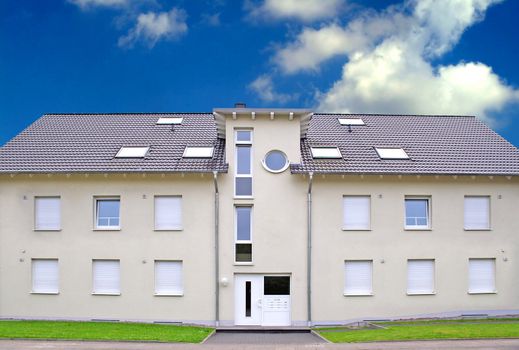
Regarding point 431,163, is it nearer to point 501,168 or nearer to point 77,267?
point 501,168

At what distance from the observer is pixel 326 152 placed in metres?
24.5

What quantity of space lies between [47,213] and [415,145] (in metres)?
16.4

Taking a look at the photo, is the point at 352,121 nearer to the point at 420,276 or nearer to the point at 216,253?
the point at 420,276

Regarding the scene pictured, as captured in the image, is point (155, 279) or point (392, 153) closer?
point (155, 279)

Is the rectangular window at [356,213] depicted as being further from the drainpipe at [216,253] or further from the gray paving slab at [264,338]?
the drainpipe at [216,253]

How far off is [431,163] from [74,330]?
15.6 meters

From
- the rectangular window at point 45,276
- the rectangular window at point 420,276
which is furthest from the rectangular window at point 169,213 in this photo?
the rectangular window at point 420,276

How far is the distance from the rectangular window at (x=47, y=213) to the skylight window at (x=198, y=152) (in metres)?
5.68

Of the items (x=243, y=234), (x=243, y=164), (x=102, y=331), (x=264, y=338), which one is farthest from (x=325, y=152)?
(x=102, y=331)

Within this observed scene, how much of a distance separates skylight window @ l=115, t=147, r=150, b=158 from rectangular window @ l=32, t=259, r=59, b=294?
5168mm

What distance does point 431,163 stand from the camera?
24078 mm

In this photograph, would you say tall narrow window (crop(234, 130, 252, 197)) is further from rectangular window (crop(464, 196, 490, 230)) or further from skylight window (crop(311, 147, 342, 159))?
rectangular window (crop(464, 196, 490, 230))

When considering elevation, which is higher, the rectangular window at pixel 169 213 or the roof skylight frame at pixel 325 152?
the roof skylight frame at pixel 325 152

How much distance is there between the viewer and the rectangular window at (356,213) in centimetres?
2338
